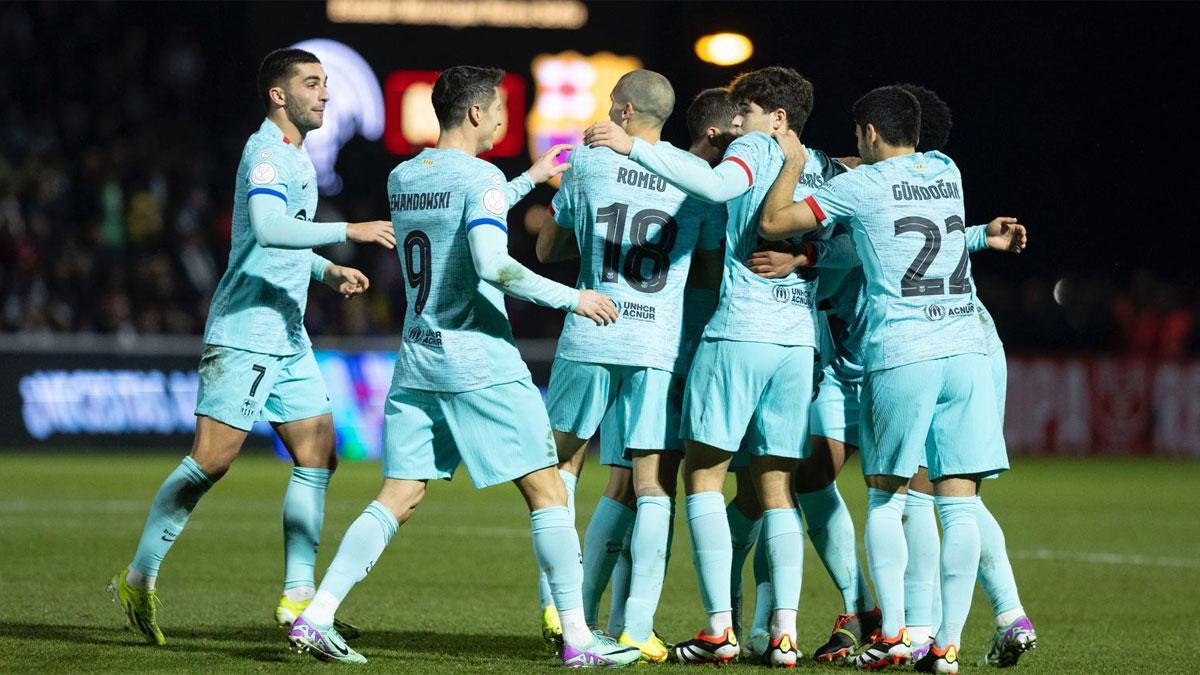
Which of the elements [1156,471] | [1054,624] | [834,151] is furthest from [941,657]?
[834,151]

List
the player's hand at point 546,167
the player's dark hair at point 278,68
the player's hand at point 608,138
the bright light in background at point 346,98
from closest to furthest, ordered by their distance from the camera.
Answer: the player's hand at point 608,138 < the player's hand at point 546,167 < the player's dark hair at point 278,68 < the bright light in background at point 346,98

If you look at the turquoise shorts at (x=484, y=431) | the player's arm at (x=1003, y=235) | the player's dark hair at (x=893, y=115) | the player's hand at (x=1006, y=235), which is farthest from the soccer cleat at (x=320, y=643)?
the player's hand at (x=1006, y=235)

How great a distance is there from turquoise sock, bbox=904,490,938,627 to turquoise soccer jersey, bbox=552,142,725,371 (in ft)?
4.01

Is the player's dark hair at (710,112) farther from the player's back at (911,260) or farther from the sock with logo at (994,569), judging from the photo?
the sock with logo at (994,569)

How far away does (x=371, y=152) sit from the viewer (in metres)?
21.6

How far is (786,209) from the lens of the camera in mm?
6285

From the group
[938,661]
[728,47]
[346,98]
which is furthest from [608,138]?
[346,98]

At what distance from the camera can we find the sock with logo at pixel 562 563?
6.13 m

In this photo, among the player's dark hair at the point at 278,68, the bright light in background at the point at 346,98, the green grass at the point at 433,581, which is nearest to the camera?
the green grass at the point at 433,581

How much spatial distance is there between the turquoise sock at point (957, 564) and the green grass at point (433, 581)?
1.80 feet

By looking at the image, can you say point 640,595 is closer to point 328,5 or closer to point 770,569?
point 770,569

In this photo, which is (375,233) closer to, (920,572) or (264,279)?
(264,279)

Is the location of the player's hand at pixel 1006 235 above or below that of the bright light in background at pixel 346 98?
below

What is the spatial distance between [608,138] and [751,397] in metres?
1.21
